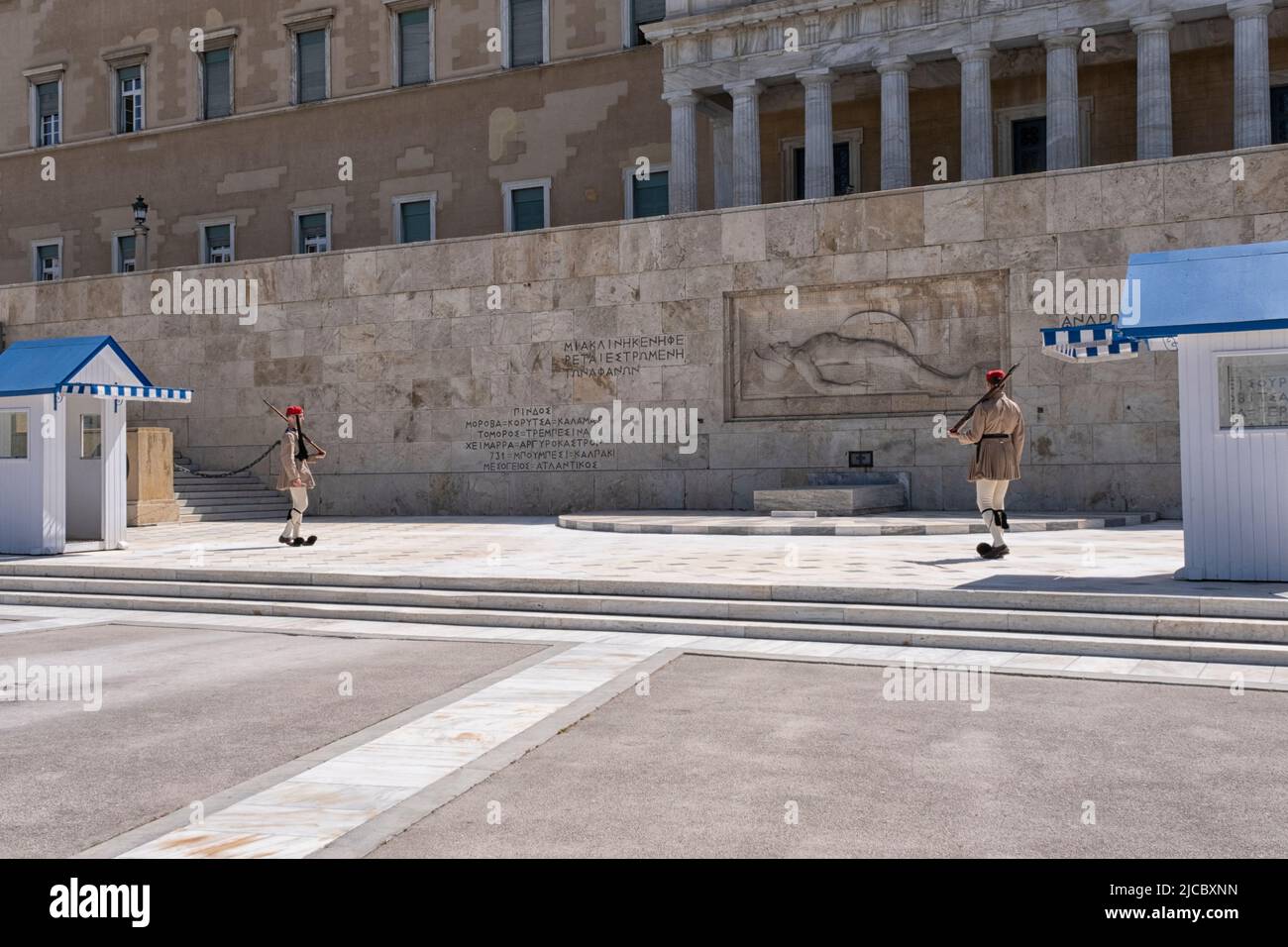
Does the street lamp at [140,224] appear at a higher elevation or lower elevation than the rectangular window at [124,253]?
lower

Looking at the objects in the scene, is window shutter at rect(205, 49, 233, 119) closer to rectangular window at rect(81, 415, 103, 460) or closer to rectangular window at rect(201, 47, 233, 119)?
rectangular window at rect(201, 47, 233, 119)

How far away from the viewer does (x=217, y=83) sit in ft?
134

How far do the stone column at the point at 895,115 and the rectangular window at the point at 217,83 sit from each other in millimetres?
22399

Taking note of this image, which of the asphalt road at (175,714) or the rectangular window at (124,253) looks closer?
the asphalt road at (175,714)

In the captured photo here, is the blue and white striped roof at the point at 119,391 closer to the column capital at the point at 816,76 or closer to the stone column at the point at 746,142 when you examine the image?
the stone column at the point at 746,142

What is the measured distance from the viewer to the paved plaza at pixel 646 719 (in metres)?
5.06

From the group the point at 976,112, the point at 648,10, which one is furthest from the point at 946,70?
the point at 648,10

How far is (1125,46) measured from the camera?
100 feet

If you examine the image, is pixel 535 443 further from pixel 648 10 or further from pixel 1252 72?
A: pixel 1252 72

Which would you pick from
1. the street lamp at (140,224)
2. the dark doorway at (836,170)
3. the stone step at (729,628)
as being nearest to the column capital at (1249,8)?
the dark doorway at (836,170)

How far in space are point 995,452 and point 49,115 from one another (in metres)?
41.2

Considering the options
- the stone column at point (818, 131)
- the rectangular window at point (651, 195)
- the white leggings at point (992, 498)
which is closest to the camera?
the white leggings at point (992, 498)
